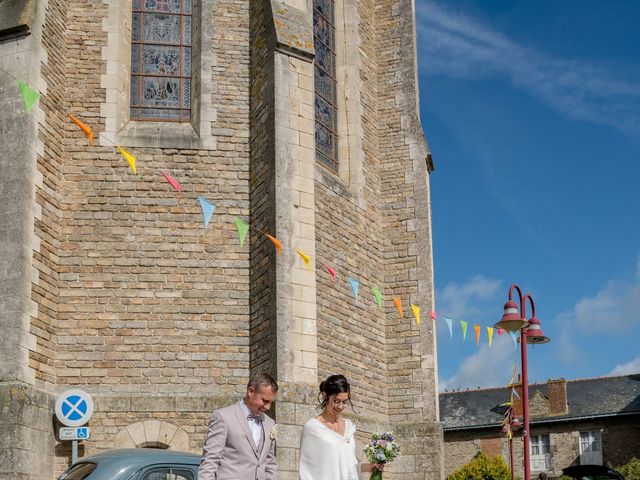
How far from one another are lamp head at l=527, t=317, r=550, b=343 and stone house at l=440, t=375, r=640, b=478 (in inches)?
957

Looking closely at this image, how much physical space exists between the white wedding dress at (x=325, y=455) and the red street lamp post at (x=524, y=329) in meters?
8.11

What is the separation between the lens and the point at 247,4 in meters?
15.9

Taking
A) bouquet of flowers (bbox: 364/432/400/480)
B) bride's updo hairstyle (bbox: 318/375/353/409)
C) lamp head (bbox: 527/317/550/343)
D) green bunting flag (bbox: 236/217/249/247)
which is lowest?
bouquet of flowers (bbox: 364/432/400/480)

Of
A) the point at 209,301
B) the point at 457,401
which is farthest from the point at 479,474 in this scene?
the point at 209,301

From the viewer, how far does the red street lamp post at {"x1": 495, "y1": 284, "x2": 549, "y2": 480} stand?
14.6m

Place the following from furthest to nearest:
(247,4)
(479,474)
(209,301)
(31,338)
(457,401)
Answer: (457,401) → (479,474) → (247,4) → (209,301) → (31,338)

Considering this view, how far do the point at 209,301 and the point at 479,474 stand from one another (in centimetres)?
2265

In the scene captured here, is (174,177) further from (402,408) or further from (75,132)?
(402,408)

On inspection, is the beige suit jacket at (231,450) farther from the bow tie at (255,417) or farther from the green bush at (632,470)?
the green bush at (632,470)

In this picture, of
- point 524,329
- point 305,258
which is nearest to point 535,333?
point 524,329

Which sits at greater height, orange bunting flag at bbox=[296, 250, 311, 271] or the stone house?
orange bunting flag at bbox=[296, 250, 311, 271]

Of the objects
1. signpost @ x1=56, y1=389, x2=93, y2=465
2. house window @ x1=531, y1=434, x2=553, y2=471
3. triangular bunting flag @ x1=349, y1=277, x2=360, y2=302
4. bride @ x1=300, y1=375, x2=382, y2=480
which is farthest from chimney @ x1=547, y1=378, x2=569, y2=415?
bride @ x1=300, y1=375, x2=382, y2=480

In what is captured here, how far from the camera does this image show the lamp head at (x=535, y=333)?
15828 millimetres

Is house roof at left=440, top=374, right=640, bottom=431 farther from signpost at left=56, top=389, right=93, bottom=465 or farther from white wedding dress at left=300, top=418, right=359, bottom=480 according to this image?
white wedding dress at left=300, top=418, right=359, bottom=480
